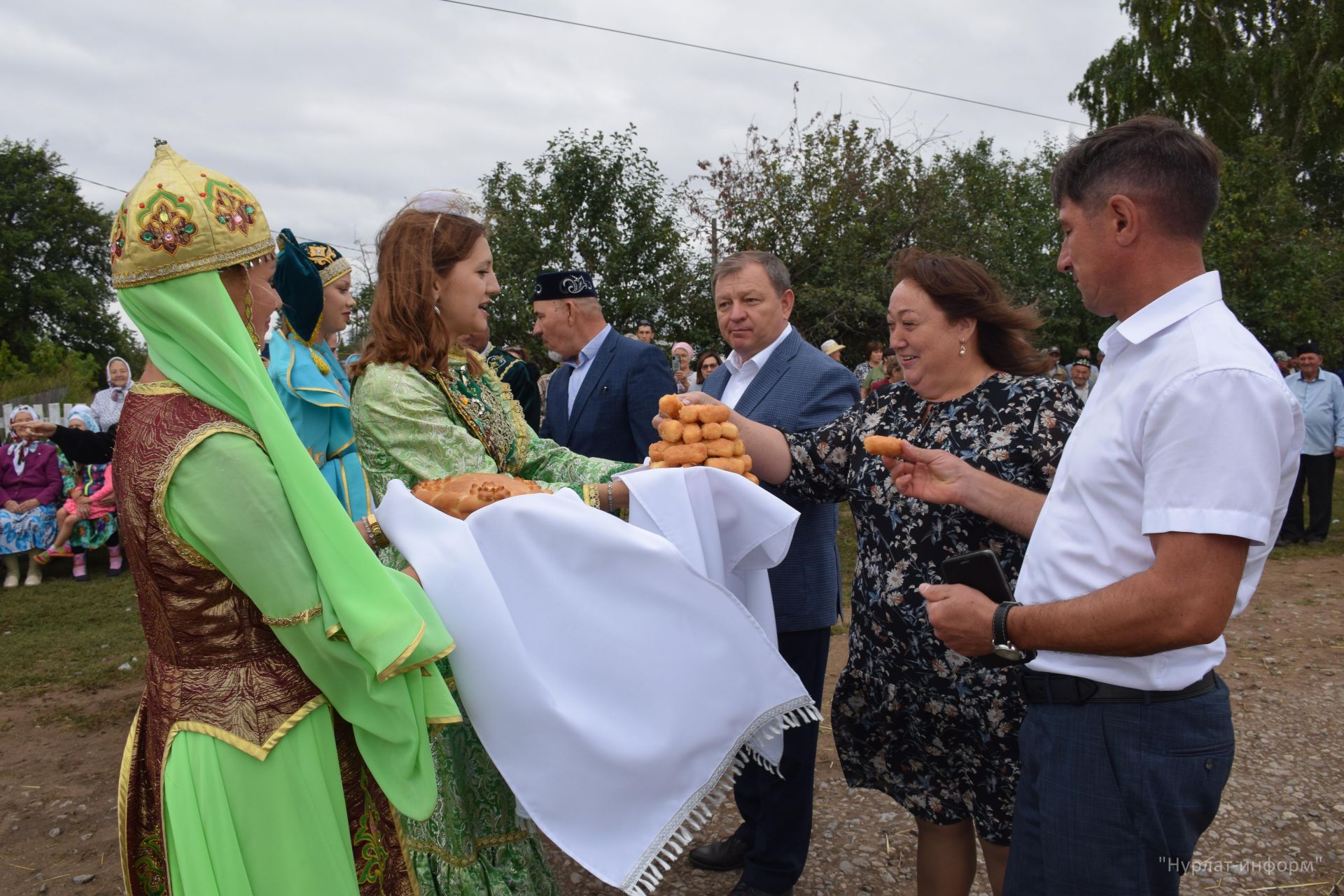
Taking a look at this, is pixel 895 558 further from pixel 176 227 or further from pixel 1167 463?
pixel 176 227

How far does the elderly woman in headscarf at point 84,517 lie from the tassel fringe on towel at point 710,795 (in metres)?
9.34

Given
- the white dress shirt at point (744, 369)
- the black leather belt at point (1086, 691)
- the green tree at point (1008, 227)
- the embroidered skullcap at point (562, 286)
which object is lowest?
the black leather belt at point (1086, 691)

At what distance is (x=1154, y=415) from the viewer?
162 cm

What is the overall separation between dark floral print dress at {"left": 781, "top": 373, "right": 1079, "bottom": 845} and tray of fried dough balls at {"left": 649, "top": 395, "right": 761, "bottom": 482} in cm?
42

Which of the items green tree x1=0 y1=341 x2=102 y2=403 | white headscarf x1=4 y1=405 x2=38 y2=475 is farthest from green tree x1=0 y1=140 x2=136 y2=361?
white headscarf x1=4 y1=405 x2=38 y2=475

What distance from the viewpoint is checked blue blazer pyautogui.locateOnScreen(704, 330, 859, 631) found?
11.1 feet

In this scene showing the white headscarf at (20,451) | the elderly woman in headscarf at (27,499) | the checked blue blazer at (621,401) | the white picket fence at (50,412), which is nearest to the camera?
the checked blue blazer at (621,401)

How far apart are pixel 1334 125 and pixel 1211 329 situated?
88.7ft

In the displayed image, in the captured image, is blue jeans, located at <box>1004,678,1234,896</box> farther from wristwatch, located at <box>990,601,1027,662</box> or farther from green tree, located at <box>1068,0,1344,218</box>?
green tree, located at <box>1068,0,1344,218</box>

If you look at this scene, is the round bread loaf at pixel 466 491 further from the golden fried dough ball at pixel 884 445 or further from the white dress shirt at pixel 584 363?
the white dress shirt at pixel 584 363

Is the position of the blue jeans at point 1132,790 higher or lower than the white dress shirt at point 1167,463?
lower

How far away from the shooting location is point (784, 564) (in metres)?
3.42

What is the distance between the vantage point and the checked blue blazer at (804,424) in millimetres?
3381

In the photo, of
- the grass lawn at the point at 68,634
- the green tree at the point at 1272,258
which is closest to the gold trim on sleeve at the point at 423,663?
the grass lawn at the point at 68,634
